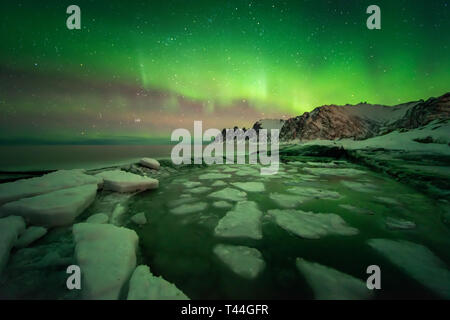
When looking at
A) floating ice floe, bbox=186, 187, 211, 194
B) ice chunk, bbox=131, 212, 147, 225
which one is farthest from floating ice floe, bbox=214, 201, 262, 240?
floating ice floe, bbox=186, 187, 211, 194

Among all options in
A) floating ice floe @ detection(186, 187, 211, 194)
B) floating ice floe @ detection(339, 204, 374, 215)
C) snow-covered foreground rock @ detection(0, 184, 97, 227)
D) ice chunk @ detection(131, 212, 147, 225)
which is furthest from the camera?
floating ice floe @ detection(186, 187, 211, 194)

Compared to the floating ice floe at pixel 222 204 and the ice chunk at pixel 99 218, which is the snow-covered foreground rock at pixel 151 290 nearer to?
the ice chunk at pixel 99 218

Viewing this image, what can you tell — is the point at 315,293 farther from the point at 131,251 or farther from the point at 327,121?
the point at 327,121

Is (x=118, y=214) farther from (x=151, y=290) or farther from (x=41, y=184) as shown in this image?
(x=151, y=290)

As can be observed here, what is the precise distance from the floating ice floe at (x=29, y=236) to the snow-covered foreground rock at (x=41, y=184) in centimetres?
114

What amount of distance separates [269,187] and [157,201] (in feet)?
11.1

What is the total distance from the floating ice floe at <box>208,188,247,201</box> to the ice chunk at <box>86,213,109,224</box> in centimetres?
231

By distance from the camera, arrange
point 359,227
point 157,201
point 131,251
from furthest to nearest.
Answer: point 157,201 → point 359,227 → point 131,251

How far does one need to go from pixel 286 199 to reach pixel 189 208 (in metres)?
2.38

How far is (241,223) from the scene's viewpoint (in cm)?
294

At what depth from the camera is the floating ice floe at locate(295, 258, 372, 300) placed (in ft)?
5.07

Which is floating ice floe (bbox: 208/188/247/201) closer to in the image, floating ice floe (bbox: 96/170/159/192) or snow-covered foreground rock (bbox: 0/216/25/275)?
floating ice floe (bbox: 96/170/159/192)
